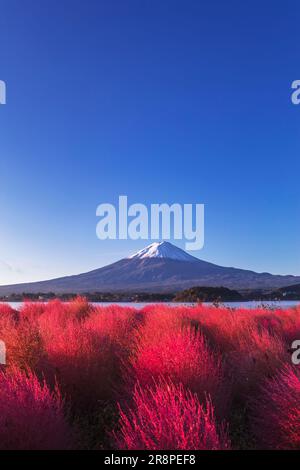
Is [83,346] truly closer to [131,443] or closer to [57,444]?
[57,444]

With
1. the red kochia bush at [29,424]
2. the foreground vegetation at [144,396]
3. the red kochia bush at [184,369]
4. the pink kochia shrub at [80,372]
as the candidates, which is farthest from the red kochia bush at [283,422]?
the pink kochia shrub at [80,372]

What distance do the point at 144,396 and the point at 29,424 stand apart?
1263mm

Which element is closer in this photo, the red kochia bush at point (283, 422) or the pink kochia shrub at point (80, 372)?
the red kochia bush at point (283, 422)

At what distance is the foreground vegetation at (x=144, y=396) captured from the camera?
329 cm

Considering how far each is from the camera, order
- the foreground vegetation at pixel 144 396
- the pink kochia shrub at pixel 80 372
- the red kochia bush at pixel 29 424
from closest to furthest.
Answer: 1. the foreground vegetation at pixel 144 396
2. the red kochia bush at pixel 29 424
3. the pink kochia shrub at pixel 80 372

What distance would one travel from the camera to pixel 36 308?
1727 centimetres

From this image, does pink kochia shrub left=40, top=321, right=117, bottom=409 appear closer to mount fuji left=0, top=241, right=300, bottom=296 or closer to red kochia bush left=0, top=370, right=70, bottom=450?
red kochia bush left=0, top=370, right=70, bottom=450

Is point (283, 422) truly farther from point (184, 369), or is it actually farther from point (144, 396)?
point (144, 396)

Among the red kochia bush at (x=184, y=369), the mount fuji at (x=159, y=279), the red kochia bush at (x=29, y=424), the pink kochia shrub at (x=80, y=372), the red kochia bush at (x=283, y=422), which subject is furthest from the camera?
the mount fuji at (x=159, y=279)

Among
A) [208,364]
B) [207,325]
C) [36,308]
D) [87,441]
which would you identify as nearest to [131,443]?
[87,441]

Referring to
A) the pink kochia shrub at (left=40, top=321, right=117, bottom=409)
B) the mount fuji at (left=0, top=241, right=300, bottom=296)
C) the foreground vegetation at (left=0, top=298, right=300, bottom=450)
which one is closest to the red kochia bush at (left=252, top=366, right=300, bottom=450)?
the foreground vegetation at (left=0, top=298, right=300, bottom=450)

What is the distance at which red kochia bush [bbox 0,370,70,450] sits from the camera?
3.56 m

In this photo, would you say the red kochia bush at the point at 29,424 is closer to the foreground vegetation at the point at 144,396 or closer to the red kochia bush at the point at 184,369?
the foreground vegetation at the point at 144,396

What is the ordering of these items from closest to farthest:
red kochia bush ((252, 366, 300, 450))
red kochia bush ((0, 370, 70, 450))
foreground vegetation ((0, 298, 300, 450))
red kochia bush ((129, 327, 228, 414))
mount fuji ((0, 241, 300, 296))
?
foreground vegetation ((0, 298, 300, 450)) → red kochia bush ((0, 370, 70, 450)) → red kochia bush ((252, 366, 300, 450)) → red kochia bush ((129, 327, 228, 414)) → mount fuji ((0, 241, 300, 296))
